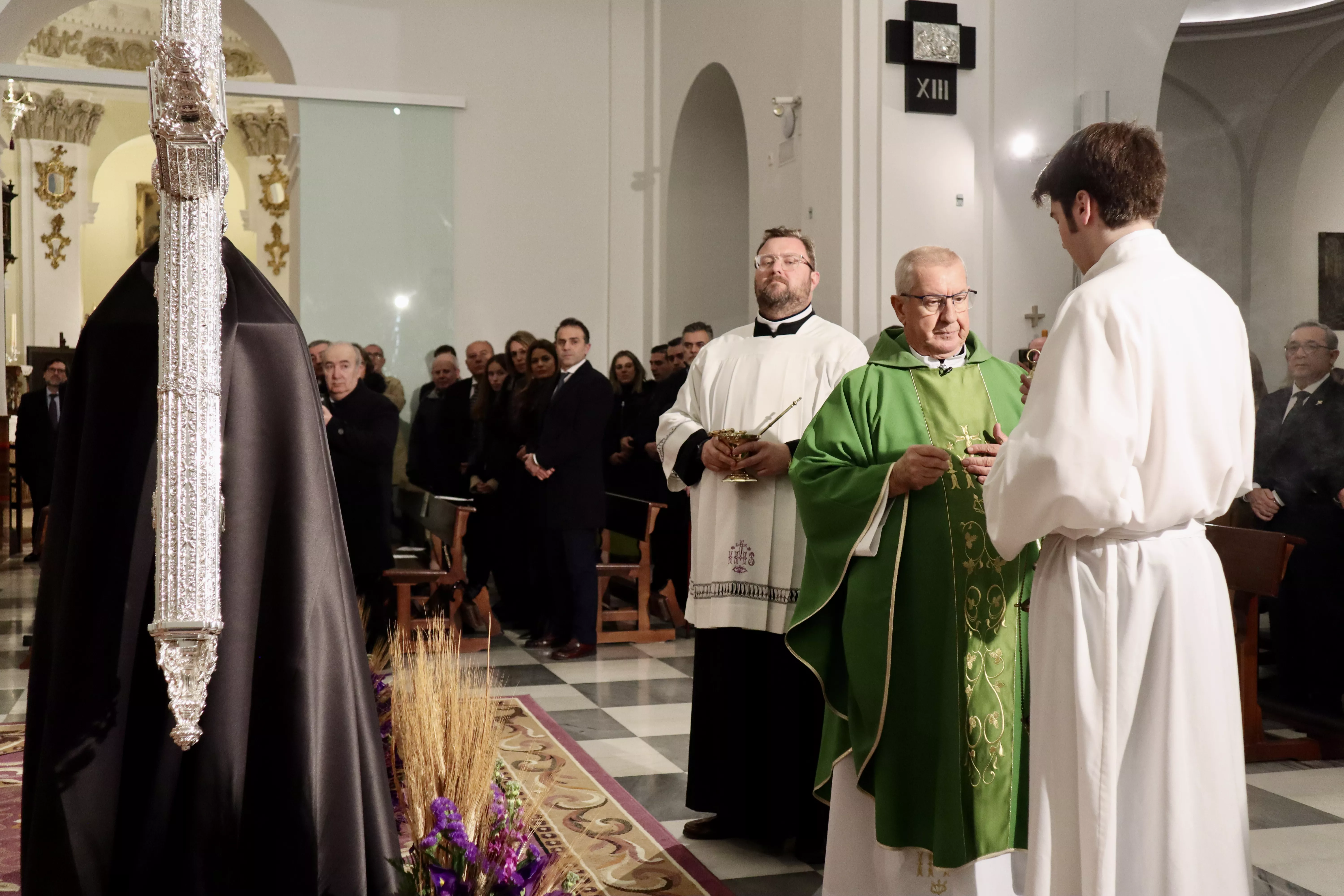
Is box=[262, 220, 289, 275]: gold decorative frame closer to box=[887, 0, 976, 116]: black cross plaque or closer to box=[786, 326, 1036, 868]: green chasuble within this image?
box=[887, 0, 976, 116]: black cross plaque

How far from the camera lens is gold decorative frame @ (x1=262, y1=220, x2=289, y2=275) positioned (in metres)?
16.2

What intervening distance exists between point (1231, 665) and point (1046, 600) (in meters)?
0.37

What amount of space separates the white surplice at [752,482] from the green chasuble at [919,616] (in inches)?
20.6

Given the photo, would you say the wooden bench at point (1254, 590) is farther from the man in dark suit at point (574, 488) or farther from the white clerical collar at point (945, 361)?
the man in dark suit at point (574, 488)

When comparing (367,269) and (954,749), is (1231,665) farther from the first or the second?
(367,269)

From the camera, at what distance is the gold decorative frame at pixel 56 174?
1695 cm

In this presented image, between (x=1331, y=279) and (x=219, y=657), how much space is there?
505 centimetres

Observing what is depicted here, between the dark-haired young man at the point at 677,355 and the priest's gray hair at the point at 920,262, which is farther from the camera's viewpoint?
the dark-haired young man at the point at 677,355

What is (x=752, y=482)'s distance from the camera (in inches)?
159

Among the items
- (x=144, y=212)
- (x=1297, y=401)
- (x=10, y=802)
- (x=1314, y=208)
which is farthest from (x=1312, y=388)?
(x=144, y=212)

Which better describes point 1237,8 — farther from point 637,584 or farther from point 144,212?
point 144,212

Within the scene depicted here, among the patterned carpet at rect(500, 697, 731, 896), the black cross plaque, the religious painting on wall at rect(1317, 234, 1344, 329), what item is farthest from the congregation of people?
the religious painting on wall at rect(1317, 234, 1344, 329)

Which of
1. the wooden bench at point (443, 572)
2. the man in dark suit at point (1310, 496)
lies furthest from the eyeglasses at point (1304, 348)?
the wooden bench at point (443, 572)

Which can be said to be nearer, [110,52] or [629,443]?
[629,443]
